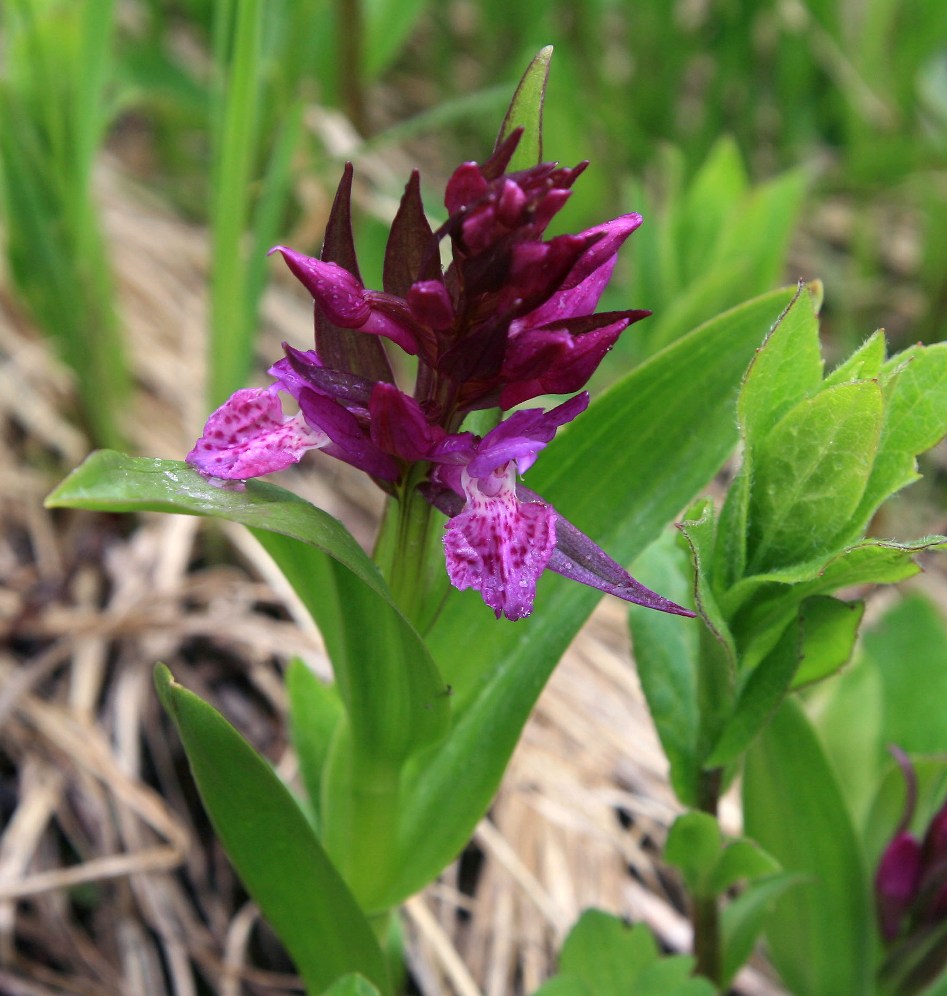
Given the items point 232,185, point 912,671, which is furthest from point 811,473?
point 232,185

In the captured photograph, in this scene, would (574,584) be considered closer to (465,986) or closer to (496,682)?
(496,682)

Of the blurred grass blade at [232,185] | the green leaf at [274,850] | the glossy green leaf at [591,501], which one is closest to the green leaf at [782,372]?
the glossy green leaf at [591,501]

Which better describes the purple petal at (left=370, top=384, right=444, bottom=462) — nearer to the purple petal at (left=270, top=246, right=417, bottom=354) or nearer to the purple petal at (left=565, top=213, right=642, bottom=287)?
the purple petal at (left=270, top=246, right=417, bottom=354)

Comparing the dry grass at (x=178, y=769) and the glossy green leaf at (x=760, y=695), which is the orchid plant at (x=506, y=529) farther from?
the dry grass at (x=178, y=769)

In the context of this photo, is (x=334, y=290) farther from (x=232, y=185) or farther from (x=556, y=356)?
(x=232, y=185)

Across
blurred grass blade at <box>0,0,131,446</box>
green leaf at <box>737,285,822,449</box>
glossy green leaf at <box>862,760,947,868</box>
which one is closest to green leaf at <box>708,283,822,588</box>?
green leaf at <box>737,285,822,449</box>

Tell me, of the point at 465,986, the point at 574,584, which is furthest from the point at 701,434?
the point at 465,986
